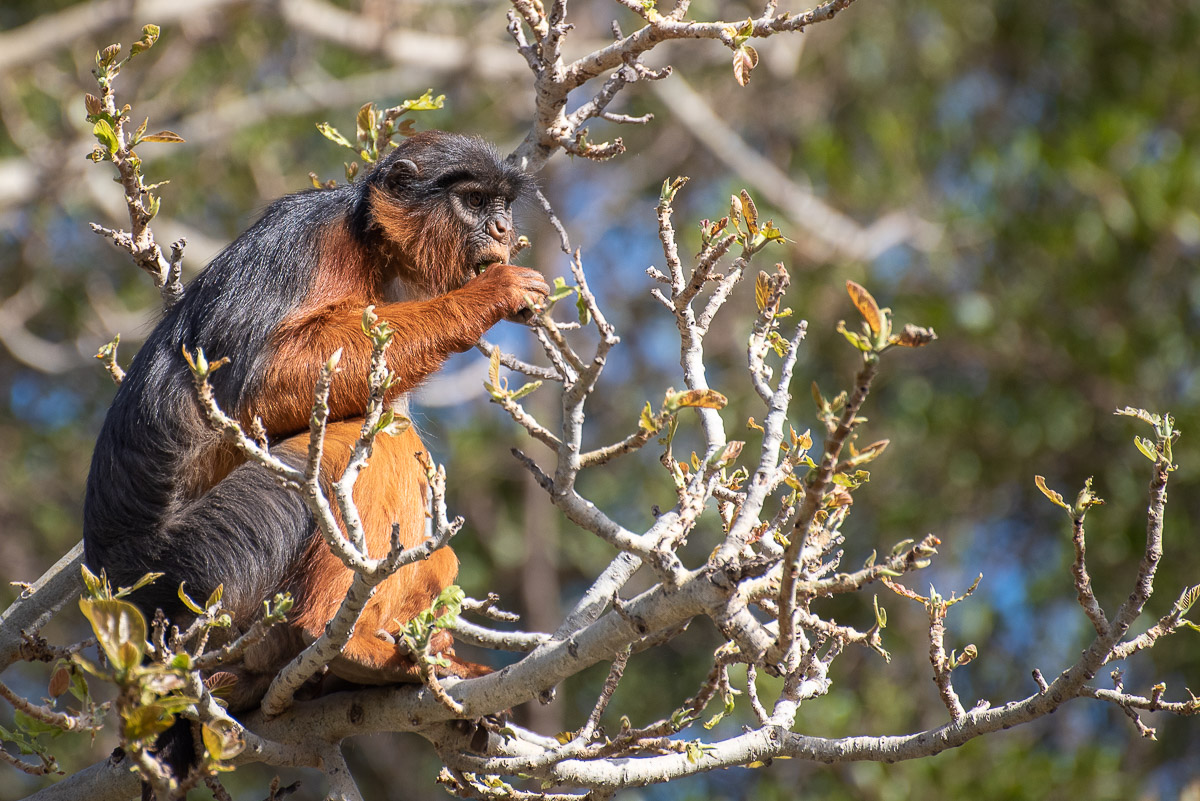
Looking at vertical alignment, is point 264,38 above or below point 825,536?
above

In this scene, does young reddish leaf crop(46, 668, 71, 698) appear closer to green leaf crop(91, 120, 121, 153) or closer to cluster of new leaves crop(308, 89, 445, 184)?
green leaf crop(91, 120, 121, 153)

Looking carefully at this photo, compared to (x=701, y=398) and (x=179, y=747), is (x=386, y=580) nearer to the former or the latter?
(x=179, y=747)

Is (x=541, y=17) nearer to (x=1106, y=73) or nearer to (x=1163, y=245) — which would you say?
(x=1163, y=245)

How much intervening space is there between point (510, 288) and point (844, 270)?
6.95m

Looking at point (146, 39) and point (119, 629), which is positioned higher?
point (146, 39)

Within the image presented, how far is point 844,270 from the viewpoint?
34.9 feet

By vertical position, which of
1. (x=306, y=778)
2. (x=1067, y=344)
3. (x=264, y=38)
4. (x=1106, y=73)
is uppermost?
(x=1106, y=73)

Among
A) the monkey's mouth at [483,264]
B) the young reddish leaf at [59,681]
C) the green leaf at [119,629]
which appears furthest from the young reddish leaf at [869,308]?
the monkey's mouth at [483,264]

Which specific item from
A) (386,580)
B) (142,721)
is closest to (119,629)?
(142,721)

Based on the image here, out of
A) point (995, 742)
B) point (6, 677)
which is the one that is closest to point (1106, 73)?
point (995, 742)

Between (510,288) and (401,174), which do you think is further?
(401,174)

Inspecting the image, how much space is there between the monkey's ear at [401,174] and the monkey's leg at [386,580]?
1249 mm

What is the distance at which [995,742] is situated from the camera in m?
9.50

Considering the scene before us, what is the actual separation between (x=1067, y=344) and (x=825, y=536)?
757cm
